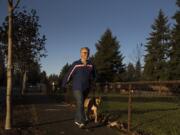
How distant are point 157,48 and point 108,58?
30.5 feet

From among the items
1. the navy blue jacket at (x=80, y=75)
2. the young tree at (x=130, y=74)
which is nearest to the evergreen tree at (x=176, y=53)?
the young tree at (x=130, y=74)

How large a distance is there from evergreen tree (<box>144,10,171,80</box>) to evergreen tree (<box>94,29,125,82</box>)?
5715mm

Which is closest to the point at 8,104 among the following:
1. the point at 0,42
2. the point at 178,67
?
the point at 0,42

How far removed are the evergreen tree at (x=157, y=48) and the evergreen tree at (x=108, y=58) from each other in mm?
5715

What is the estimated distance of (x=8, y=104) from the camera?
9477 mm

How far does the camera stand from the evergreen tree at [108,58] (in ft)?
245

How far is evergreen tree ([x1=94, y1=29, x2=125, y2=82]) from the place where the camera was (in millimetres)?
74625

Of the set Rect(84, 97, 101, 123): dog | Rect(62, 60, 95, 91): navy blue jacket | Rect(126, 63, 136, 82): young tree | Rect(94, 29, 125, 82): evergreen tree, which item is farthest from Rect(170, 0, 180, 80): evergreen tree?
Rect(62, 60, 95, 91): navy blue jacket

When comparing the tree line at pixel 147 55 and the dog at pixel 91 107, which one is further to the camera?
the tree line at pixel 147 55

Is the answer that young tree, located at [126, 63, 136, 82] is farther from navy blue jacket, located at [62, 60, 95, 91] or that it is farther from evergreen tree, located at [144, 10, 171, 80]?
navy blue jacket, located at [62, 60, 95, 91]

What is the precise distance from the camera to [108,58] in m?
76.2

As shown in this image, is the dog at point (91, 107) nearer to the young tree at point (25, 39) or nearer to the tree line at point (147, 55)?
the young tree at point (25, 39)

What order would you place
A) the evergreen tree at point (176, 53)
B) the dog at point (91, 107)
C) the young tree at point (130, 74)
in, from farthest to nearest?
the young tree at point (130, 74), the evergreen tree at point (176, 53), the dog at point (91, 107)

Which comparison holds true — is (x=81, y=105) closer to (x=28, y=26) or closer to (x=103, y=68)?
(x=28, y=26)
